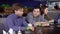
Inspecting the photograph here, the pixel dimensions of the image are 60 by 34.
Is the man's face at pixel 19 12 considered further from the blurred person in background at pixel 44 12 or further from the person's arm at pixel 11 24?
the blurred person in background at pixel 44 12

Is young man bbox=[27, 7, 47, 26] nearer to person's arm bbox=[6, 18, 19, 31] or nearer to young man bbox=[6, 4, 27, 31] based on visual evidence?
young man bbox=[6, 4, 27, 31]

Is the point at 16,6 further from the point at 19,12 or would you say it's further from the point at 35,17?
the point at 35,17

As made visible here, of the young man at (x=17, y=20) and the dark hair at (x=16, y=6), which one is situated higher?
the dark hair at (x=16, y=6)

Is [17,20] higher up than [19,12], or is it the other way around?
[19,12]

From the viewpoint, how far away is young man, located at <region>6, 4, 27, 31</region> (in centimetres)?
314

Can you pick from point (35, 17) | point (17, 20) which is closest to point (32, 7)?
point (35, 17)

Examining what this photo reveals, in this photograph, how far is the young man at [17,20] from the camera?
3.14m

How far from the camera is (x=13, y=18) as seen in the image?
314 cm

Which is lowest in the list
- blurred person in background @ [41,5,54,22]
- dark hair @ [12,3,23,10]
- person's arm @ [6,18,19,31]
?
person's arm @ [6,18,19,31]

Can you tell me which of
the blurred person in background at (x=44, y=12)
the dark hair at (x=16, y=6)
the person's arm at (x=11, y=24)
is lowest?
the person's arm at (x=11, y=24)

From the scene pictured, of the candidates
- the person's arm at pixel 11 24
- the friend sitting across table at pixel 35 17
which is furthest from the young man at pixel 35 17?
the person's arm at pixel 11 24

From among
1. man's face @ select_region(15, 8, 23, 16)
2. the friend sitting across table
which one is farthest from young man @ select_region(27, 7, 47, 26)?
man's face @ select_region(15, 8, 23, 16)

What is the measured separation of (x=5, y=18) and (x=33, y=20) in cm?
42

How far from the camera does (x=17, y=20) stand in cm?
317
